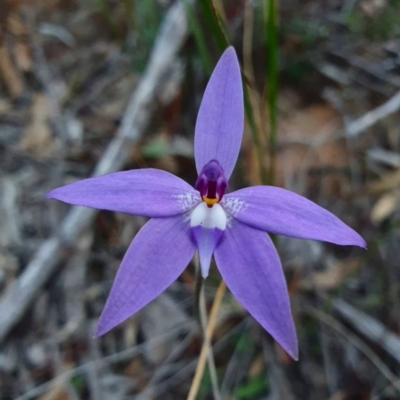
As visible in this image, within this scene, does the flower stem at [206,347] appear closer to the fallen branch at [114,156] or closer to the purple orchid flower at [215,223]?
the purple orchid flower at [215,223]

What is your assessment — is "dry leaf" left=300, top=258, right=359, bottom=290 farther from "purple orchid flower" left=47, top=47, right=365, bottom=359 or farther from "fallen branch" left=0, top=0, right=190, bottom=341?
"purple orchid flower" left=47, top=47, right=365, bottom=359

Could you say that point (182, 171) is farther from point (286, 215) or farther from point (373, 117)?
point (286, 215)

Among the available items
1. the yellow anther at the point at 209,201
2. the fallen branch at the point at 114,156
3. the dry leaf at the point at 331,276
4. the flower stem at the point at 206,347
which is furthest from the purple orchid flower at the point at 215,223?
the dry leaf at the point at 331,276

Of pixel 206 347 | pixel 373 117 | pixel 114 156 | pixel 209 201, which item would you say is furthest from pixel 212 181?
pixel 373 117

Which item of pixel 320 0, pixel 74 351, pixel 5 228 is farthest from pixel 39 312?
pixel 320 0

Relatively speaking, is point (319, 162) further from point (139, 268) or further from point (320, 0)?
point (139, 268)

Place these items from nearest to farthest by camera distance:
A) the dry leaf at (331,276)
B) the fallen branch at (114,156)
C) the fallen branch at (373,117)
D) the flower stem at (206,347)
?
the flower stem at (206,347) → the fallen branch at (114,156) → the dry leaf at (331,276) → the fallen branch at (373,117)

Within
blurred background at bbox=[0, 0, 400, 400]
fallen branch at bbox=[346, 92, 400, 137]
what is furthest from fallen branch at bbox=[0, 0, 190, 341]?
fallen branch at bbox=[346, 92, 400, 137]
